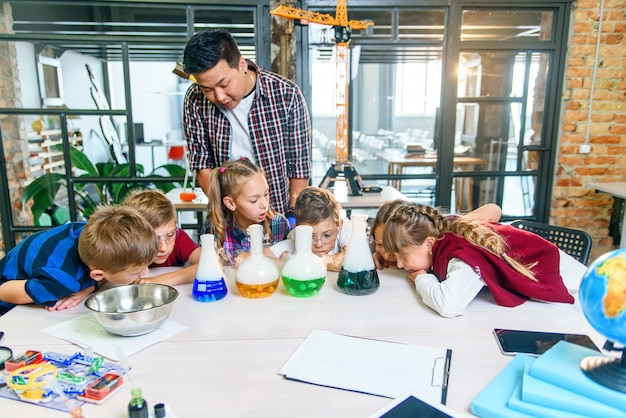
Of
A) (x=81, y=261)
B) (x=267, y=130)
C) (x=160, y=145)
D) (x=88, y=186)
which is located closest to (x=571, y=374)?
(x=81, y=261)

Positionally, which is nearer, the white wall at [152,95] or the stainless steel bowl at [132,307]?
the stainless steel bowl at [132,307]

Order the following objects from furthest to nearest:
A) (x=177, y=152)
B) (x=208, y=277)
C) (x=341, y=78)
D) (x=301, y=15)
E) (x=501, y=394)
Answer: (x=177, y=152) → (x=341, y=78) → (x=301, y=15) → (x=208, y=277) → (x=501, y=394)

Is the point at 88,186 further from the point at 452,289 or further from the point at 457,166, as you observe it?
the point at 452,289

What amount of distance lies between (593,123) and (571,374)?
2.84m

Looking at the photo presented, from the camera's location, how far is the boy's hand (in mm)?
1252

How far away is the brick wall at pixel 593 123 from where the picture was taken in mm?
3018

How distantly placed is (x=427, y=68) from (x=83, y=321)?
2762 mm

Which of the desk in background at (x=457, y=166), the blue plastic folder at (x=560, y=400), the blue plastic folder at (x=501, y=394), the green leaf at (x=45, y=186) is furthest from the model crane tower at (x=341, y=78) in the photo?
the blue plastic folder at (x=560, y=400)

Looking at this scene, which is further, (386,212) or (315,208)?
(315,208)

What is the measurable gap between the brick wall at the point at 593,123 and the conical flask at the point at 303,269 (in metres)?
2.59

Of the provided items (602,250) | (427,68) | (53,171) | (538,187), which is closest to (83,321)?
(53,171)

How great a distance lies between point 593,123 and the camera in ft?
10.3

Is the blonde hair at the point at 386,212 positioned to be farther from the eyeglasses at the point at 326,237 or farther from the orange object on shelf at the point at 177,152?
the orange object on shelf at the point at 177,152

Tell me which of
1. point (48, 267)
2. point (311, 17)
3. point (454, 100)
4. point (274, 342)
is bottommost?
point (274, 342)
